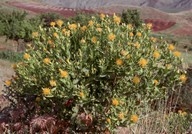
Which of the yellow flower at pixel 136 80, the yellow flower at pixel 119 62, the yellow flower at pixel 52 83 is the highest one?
the yellow flower at pixel 119 62

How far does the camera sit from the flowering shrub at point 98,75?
369 cm

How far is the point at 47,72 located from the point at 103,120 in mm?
771

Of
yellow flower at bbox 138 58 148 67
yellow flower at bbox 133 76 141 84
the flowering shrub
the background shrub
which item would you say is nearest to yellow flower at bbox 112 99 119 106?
the flowering shrub

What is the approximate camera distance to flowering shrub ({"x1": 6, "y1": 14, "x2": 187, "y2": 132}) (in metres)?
3.69

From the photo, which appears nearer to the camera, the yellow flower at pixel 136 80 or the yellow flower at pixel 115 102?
the yellow flower at pixel 115 102

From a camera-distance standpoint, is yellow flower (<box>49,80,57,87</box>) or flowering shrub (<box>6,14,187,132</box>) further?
flowering shrub (<box>6,14,187,132</box>)

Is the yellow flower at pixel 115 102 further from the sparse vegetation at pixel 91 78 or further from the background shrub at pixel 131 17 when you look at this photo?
the background shrub at pixel 131 17

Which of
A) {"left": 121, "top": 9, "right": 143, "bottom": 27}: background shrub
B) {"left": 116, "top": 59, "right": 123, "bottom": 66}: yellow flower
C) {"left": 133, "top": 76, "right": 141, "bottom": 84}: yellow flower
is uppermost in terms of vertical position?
{"left": 116, "top": 59, "right": 123, "bottom": 66}: yellow flower

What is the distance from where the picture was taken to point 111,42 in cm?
366

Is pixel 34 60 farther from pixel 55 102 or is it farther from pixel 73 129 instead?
pixel 73 129

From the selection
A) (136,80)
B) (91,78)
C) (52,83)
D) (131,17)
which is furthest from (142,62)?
(131,17)

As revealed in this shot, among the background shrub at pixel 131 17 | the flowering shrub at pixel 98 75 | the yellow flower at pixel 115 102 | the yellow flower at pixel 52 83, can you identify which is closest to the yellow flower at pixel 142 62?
the flowering shrub at pixel 98 75

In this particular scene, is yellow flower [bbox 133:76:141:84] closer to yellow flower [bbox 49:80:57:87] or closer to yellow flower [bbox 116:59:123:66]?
yellow flower [bbox 116:59:123:66]

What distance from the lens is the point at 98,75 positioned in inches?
151
